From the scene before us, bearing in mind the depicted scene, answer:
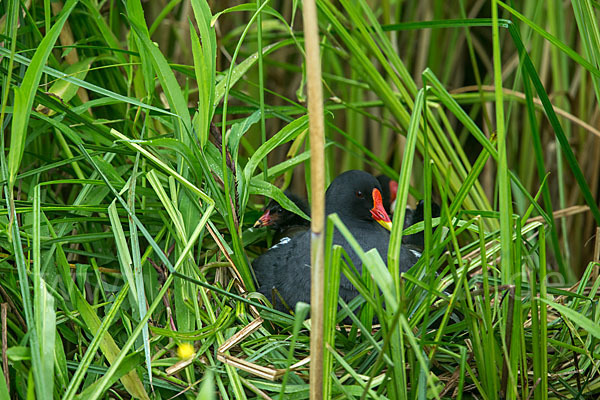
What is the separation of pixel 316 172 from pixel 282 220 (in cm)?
105

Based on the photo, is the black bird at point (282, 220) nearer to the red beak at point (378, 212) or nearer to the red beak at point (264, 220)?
the red beak at point (264, 220)

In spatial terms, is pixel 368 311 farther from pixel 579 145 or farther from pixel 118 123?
pixel 579 145

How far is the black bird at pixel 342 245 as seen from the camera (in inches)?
63.1

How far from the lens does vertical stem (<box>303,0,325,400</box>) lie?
910 millimetres

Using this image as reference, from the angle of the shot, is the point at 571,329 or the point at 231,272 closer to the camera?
the point at 571,329

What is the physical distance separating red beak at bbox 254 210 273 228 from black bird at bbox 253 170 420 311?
96 mm

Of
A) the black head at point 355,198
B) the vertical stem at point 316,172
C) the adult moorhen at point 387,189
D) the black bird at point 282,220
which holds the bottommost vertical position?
the adult moorhen at point 387,189

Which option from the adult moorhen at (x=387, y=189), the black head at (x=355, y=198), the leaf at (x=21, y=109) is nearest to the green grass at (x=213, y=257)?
the leaf at (x=21, y=109)

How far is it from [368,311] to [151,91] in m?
0.72

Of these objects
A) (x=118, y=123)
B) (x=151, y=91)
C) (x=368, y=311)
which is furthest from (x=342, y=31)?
(x=368, y=311)

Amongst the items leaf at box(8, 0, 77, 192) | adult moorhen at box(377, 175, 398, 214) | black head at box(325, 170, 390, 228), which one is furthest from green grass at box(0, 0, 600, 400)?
adult moorhen at box(377, 175, 398, 214)

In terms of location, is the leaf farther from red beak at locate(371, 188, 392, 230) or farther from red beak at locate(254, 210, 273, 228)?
red beak at locate(371, 188, 392, 230)

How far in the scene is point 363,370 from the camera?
1.30 m

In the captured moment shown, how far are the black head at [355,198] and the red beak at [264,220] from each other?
174 millimetres
